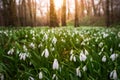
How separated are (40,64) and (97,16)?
120 ft

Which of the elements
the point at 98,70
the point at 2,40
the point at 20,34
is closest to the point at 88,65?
the point at 98,70

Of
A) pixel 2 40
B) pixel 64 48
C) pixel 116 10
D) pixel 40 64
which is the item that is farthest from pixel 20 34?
pixel 116 10

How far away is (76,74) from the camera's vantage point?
264 centimetres

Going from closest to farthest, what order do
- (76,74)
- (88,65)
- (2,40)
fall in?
(76,74), (88,65), (2,40)

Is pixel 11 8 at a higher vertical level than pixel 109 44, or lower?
higher

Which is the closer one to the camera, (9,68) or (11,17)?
(9,68)

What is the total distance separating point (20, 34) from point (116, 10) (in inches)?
1037

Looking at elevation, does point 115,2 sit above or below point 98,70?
above

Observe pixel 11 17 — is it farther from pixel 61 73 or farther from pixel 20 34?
pixel 61 73

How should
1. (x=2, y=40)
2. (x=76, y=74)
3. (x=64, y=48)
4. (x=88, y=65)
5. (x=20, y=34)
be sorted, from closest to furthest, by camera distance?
(x=76, y=74) → (x=88, y=65) → (x=64, y=48) → (x=2, y=40) → (x=20, y=34)

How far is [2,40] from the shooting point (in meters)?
5.09

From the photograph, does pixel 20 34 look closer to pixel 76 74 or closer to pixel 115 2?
pixel 76 74

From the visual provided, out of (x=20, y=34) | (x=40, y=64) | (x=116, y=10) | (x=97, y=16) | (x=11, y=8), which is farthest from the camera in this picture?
(x=97, y=16)

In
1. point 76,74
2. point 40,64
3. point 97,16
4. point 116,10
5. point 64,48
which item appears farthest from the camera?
point 97,16
